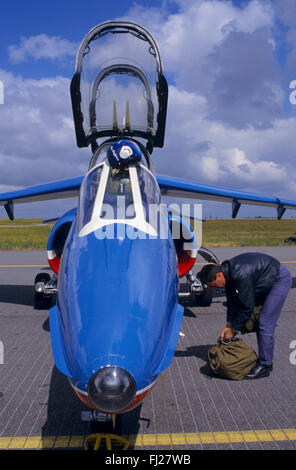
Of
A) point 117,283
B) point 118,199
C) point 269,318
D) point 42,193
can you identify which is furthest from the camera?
point 42,193

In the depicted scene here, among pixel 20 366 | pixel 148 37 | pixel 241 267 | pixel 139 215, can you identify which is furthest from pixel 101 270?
pixel 148 37

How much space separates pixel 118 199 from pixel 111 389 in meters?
2.19

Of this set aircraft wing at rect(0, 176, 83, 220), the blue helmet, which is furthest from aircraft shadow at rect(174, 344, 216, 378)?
aircraft wing at rect(0, 176, 83, 220)

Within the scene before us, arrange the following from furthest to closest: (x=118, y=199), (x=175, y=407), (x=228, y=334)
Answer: (x=228, y=334) → (x=118, y=199) → (x=175, y=407)

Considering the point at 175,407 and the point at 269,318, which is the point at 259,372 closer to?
the point at 269,318

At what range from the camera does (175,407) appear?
12.5 ft

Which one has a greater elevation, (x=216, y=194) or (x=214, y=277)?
(x=216, y=194)

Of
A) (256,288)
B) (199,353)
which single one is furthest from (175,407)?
(256,288)

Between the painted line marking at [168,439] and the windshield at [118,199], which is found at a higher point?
the windshield at [118,199]

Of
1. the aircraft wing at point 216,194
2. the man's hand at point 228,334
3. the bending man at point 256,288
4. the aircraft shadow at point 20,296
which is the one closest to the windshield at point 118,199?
the bending man at point 256,288

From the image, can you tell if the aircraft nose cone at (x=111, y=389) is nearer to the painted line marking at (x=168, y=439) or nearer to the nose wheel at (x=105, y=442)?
the nose wheel at (x=105, y=442)

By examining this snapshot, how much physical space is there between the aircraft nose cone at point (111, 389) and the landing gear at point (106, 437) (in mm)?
603

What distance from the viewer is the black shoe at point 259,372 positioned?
176 inches

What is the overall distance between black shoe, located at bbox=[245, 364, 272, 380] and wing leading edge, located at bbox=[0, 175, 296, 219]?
461 cm
